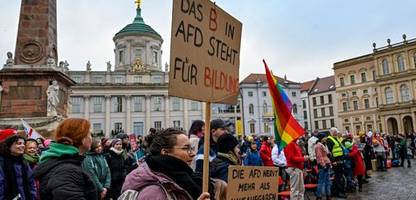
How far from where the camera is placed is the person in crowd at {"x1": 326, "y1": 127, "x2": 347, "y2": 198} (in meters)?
10.0

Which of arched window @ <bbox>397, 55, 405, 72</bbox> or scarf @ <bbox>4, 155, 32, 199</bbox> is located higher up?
arched window @ <bbox>397, 55, 405, 72</bbox>

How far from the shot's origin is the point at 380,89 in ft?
191

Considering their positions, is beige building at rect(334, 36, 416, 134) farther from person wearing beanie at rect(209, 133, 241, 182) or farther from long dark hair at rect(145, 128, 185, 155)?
long dark hair at rect(145, 128, 185, 155)

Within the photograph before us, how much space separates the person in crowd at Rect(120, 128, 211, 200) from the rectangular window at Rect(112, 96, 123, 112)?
194 feet

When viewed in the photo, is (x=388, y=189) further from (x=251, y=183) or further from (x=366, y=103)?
(x=366, y=103)

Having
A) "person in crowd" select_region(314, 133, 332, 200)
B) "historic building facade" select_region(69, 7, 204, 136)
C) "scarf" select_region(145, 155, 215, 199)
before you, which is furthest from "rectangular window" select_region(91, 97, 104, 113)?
"scarf" select_region(145, 155, 215, 199)

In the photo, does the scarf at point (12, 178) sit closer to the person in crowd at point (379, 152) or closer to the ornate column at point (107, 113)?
the person in crowd at point (379, 152)

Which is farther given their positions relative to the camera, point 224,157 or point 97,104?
point 97,104

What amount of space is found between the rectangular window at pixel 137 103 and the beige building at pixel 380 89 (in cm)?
3615

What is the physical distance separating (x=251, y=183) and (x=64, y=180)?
1515 millimetres

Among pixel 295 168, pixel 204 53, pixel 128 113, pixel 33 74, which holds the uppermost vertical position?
pixel 128 113

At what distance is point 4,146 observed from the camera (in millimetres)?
4285

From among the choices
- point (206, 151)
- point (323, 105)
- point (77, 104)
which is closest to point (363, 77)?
point (323, 105)

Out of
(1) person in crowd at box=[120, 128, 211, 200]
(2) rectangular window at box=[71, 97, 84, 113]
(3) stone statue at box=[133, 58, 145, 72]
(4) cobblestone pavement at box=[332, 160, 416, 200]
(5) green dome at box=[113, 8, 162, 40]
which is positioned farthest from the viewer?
(5) green dome at box=[113, 8, 162, 40]
